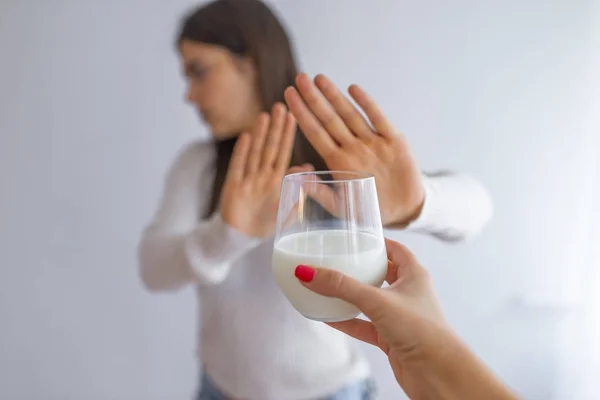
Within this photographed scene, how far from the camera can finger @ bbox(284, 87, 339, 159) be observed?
2.34 ft

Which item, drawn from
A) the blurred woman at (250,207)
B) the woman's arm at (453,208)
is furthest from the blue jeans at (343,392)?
the woman's arm at (453,208)

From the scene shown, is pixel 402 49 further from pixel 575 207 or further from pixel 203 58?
pixel 575 207

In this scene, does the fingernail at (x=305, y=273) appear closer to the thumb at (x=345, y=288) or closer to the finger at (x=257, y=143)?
the thumb at (x=345, y=288)

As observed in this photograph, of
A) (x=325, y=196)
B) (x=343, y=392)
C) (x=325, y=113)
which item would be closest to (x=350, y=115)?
(x=325, y=113)

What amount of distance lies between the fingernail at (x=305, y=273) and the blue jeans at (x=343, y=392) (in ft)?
1.56

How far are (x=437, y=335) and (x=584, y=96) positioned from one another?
0.70m

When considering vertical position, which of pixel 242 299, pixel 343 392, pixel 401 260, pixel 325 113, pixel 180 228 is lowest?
pixel 343 392

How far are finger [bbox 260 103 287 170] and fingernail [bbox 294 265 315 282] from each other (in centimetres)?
33

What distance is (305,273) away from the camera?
44 cm

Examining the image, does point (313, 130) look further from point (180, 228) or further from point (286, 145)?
point (180, 228)

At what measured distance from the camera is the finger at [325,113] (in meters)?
0.71

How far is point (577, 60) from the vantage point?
0.88 meters

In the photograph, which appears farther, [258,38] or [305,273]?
[258,38]

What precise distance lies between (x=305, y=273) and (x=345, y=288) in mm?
41
